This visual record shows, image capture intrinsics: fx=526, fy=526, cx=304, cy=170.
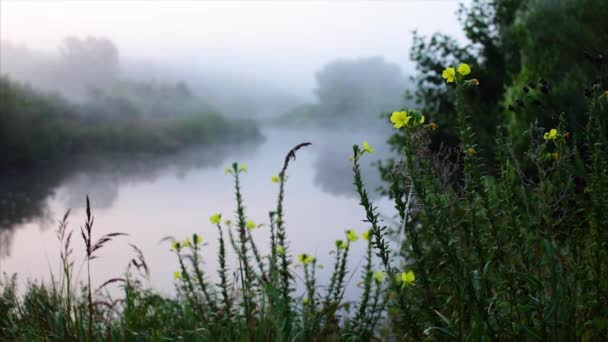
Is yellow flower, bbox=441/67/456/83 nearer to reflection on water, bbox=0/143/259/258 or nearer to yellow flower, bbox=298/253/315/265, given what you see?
yellow flower, bbox=298/253/315/265

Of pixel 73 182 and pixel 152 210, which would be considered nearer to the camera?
pixel 152 210

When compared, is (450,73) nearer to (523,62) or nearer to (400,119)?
(400,119)

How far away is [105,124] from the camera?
31672 mm

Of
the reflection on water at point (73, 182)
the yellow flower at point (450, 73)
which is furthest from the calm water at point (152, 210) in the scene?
the yellow flower at point (450, 73)

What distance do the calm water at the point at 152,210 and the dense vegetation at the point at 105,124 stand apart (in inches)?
42.2

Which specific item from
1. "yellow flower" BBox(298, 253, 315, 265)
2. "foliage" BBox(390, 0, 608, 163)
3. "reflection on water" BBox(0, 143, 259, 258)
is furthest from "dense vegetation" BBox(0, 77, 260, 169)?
"yellow flower" BBox(298, 253, 315, 265)

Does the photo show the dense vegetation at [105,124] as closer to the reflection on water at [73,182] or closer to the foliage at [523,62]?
the reflection on water at [73,182]

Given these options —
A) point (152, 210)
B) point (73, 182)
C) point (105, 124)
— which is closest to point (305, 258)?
point (152, 210)

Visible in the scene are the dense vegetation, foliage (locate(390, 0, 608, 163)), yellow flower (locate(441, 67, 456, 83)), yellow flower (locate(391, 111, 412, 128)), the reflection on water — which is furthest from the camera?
the dense vegetation

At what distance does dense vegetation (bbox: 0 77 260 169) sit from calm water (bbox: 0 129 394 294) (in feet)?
3.51

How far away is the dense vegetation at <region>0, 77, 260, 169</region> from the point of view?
62.5ft

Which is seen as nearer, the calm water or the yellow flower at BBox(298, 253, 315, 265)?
the yellow flower at BBox(298, 253, 315, 265)

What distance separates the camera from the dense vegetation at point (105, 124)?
19.1m

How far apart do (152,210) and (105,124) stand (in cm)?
1892
